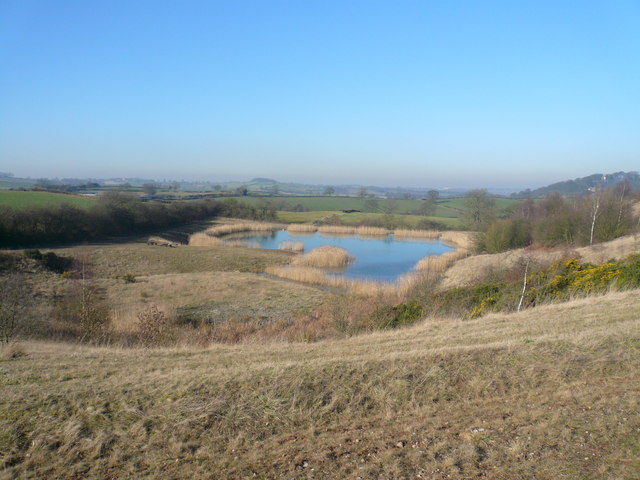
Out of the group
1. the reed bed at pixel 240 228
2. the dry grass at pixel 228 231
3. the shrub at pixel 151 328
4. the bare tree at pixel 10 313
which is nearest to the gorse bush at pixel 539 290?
the shrub at pixel 151 328

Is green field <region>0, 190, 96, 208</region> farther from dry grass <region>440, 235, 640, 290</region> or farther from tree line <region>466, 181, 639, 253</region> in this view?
Result: tree line <region>466, 181, 639, 253</region>

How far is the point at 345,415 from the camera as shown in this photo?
189 inches

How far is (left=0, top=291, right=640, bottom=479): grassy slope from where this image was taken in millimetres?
3816

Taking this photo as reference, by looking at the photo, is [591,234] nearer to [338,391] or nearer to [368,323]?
[368,323]

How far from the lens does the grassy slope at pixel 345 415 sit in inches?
150

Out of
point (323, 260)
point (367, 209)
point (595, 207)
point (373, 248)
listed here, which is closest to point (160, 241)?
point (323, 260)

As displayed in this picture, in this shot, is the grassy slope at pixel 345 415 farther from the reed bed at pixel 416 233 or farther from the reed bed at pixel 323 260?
the reed bed at pixel 416 233

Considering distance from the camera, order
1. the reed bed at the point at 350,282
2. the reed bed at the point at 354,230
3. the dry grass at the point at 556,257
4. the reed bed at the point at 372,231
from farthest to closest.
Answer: the reed bed at the point at 354,230, the reed bed at the point at 372,231, the reed bed at the point at 350,282, the dry grass at the point at 556,257

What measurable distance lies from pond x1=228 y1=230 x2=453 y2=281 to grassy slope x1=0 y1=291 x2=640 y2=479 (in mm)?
24199

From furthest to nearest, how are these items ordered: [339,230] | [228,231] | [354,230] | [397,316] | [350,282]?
1. [354,230]
2. [339,230]
3. [228,231]
4. [350,282]
5. [397,316]

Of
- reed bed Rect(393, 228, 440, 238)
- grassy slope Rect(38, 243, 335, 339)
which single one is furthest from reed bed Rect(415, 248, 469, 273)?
reed bed Rect(393, 228, 440, 238)

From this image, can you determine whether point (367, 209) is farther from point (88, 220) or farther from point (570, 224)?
point (570, 224)

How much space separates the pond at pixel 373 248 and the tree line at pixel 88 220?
37.2 feet

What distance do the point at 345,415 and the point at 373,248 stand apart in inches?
1709
